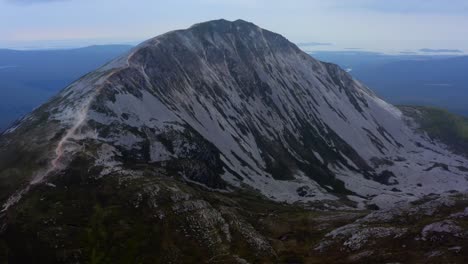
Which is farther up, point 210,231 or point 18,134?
point 18,134

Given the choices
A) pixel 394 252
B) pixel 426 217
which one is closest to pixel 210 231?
pixel 394 252

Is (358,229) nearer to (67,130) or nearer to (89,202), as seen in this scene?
(89,202)

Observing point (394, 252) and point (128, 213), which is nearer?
point (394, 252)

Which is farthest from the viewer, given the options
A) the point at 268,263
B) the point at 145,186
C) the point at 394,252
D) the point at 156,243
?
the point at 145,186

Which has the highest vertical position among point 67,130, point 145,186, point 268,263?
point 67,130

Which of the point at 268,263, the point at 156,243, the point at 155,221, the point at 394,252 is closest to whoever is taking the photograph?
the point at 394,252

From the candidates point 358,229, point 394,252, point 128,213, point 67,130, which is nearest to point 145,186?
point 128,213

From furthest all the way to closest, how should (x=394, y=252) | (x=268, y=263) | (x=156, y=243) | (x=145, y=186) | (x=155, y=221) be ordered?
(x=145, y=186), (x=155, y=221), (x=156, y=243), (x=268, y=263), (x=394, y=252)

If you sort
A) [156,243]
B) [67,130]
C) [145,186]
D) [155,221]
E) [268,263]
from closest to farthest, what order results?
[268,263] < [156,243] < [155,221] < [145,186] < [67,130]

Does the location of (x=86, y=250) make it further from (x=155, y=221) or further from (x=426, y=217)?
(x=426, y=217)
